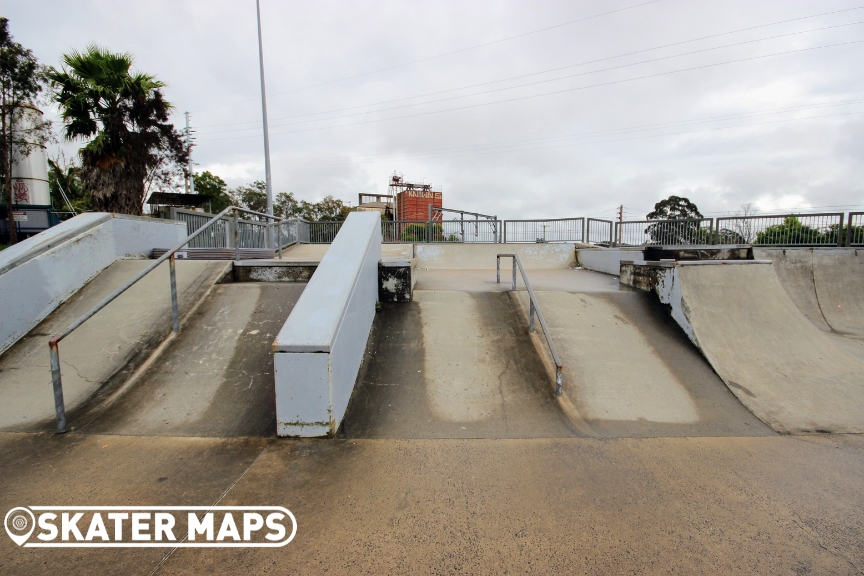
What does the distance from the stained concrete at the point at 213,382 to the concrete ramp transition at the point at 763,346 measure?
4.99 meters

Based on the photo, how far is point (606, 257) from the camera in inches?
411

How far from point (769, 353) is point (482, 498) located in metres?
4.63

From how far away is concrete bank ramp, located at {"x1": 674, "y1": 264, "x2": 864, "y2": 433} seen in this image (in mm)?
3984

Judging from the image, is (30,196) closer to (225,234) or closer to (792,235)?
(225,234)

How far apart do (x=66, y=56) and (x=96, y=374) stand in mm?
13197

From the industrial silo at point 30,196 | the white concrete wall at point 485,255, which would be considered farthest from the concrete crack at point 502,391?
the industrial silo at point 30,196

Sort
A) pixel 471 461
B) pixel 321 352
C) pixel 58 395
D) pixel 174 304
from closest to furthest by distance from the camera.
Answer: pixel 471 461 → pixel 321 352 → pixel 58 395 → pixel 174 304

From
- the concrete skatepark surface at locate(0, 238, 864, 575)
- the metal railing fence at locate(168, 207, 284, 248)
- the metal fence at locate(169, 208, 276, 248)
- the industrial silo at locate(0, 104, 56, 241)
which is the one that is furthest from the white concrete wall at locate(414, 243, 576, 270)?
the industrial silo at locate(0, 104, 56, 241)

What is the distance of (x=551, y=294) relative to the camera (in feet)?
20.4

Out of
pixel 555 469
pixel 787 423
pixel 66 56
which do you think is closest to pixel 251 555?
pixel 555 469

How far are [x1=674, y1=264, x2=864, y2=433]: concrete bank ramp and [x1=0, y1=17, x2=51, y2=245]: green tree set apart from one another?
2289 centimetres

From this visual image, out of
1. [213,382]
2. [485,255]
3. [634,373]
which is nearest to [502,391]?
[634,373]

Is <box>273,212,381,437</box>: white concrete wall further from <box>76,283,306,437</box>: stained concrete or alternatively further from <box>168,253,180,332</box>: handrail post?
<box>168,253,180,332</box>: handrail post

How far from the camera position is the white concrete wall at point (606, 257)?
9602 mm
